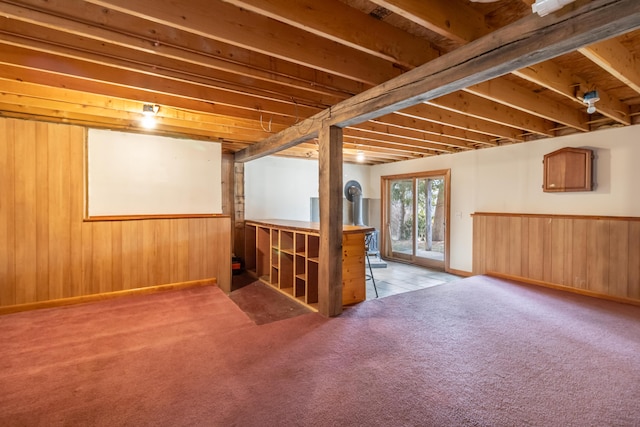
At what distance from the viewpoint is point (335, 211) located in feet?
10.2

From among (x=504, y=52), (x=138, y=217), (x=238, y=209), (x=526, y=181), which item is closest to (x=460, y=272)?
(x=526, y=181)

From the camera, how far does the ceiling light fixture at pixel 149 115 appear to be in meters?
3.20

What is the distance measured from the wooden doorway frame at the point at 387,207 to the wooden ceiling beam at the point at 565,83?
2760 mm

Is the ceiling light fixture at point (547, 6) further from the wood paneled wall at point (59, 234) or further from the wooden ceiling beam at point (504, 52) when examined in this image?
the wood paneled wall at point (59, 234)

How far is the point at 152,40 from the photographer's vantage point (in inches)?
80.4

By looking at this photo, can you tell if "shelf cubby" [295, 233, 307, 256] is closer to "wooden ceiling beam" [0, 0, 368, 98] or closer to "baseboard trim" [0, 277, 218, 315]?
"baseboard trim" [0, 277, 218, 315]

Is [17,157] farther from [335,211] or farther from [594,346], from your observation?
[594,346]

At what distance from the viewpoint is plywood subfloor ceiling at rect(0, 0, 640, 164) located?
5.98 feet

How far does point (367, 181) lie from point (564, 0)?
21.6ft

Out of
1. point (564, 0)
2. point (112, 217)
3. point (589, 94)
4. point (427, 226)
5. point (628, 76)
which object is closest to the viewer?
point (564, 0)

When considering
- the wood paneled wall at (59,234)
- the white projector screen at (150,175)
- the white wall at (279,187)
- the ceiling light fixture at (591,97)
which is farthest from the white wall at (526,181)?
the wood paneled wall at (59,234)

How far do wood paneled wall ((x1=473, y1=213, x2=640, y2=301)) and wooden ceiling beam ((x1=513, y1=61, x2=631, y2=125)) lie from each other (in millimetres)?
1402

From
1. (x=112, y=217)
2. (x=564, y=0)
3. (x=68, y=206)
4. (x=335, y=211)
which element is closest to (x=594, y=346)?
(x=335, y=211)

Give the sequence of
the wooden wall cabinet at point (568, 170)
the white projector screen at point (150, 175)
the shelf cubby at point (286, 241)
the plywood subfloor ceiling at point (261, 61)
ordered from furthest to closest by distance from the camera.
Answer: the shelf cubby at point (286, 241), the wooden wall cabinet at point (568, 170), the white projector screen at point (150, 175), the plywood subfloor ceiling at point (261, 61)
